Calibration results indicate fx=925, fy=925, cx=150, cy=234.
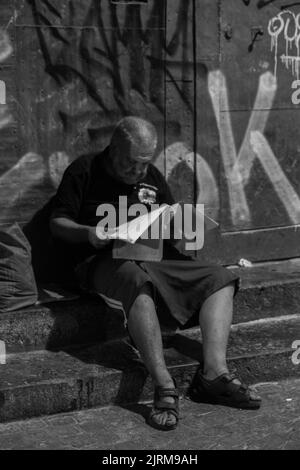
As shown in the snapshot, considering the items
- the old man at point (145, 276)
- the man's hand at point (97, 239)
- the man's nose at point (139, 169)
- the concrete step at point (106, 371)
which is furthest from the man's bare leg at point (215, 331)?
the man's nose at point (139, 169)

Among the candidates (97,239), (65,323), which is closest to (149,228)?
(97,239)

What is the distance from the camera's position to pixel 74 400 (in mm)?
4621

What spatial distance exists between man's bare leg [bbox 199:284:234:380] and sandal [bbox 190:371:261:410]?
0.11 ft

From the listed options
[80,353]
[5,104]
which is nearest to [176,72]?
[5,104]

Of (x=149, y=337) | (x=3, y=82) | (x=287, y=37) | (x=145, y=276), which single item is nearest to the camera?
(x=149, y=337)

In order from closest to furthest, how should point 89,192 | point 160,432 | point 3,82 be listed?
point 160,432 → point 89,192 → point 3,82

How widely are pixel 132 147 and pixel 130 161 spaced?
8 centimetres

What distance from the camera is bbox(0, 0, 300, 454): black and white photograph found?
4555 millimetres

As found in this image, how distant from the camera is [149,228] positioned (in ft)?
15.8

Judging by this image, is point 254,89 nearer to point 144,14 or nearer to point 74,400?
point 144,14

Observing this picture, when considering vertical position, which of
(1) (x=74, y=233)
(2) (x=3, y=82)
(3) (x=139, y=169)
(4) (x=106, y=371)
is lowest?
(4) (x=106, y=371)

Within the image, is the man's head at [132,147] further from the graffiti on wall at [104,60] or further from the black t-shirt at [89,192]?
the graffiti on wall at [104,60]

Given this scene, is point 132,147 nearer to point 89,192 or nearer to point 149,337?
point 89,192
